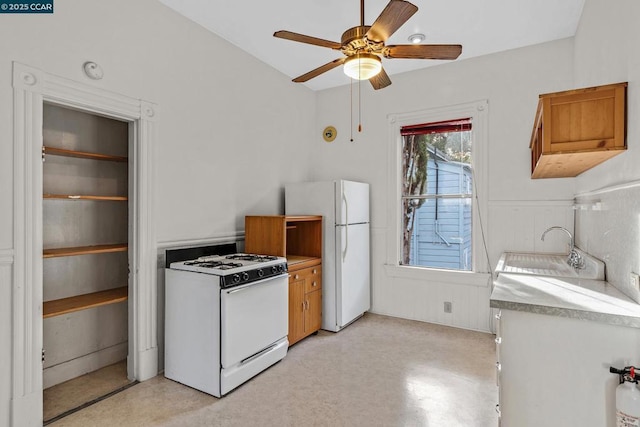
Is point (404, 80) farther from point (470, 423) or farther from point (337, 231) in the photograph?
point (470, 423)

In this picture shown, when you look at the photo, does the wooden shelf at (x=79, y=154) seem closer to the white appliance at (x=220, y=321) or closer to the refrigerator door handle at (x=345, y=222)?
the white appliance at (x=220, y=321)

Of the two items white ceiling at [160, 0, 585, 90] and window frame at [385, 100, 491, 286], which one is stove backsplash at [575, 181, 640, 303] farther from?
white ceiling at [160, 0, 585, 90]

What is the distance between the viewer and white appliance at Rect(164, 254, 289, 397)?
8.30 feet

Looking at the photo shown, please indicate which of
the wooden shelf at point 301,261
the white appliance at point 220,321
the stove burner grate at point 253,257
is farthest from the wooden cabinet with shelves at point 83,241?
the wooden shelf at point 301,261

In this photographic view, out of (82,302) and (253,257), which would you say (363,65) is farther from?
(82,302)

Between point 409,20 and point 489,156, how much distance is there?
1707 millimetres

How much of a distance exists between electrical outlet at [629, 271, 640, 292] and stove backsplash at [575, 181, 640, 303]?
0.6 inches

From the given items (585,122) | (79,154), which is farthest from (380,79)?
(79,154)

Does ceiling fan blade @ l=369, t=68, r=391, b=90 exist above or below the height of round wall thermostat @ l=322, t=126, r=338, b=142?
below

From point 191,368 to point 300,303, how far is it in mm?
1219

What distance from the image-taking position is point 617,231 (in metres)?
1.90

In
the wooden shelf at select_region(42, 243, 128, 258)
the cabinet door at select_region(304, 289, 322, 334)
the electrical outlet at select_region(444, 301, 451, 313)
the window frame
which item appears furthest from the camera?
the electrical outlet at select_region(444, 301, 451, 313)

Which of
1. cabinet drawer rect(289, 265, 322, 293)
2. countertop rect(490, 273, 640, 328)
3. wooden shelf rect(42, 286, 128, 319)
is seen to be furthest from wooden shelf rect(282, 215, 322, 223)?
countertop rect(490, 273, 640, 328)

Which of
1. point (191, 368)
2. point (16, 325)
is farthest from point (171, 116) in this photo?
point (191, 368)
